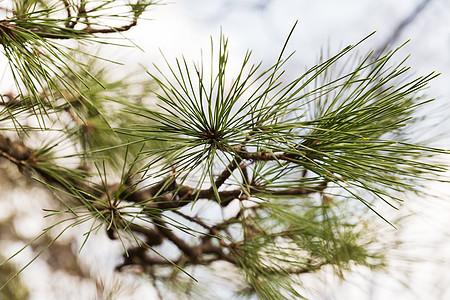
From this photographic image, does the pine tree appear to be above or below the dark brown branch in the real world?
above

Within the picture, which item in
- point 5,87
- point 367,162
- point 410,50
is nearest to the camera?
point 367,162

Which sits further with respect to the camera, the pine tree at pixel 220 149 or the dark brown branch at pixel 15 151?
the dark brown branch at pixel 15 151

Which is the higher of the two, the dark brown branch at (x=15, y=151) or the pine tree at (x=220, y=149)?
the pine tree at (x=220, y=149)

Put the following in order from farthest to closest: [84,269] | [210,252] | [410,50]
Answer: [410,50], [84,269], [210,252]

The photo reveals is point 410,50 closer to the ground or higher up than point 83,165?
higher up

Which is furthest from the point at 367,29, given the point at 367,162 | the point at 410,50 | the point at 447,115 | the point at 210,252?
the point at 367,162

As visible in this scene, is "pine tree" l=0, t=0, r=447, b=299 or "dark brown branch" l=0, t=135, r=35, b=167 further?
"dark brown branch" l=0, t=135, r=35, b=167

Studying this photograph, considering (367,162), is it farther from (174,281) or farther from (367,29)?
(367,29)

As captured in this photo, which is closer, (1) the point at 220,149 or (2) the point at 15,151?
(1) the point at 220,149
